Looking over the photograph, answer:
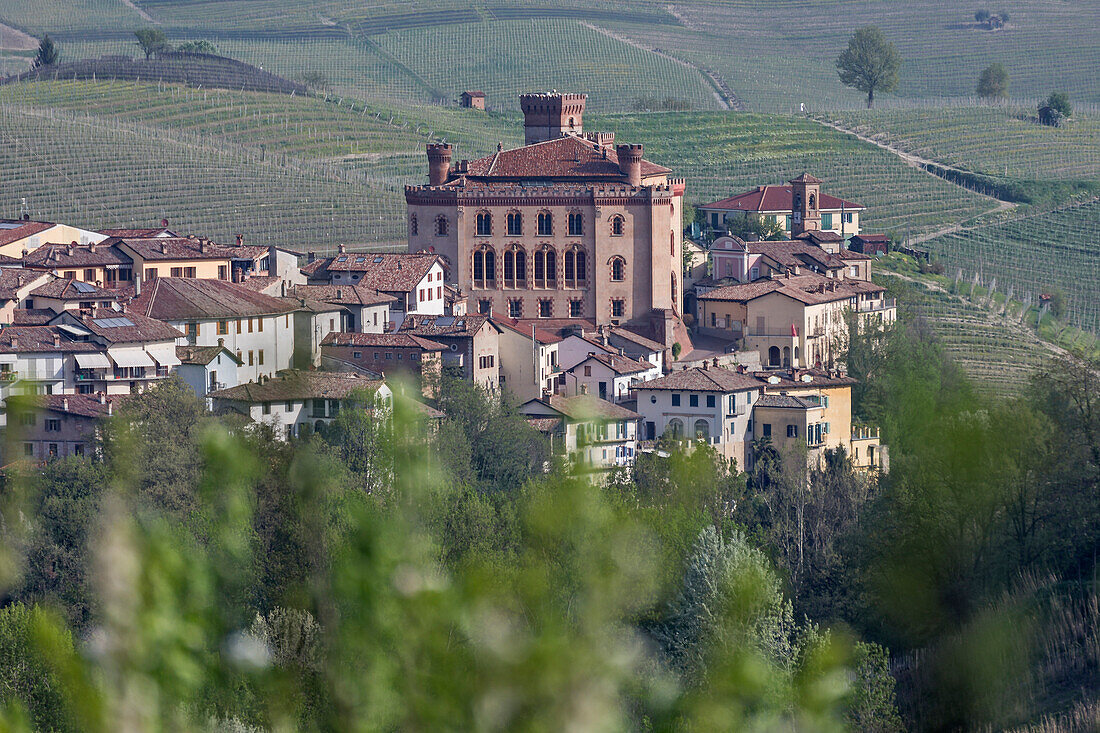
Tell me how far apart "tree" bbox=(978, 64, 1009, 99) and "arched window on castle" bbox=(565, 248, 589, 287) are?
7204 centimetres

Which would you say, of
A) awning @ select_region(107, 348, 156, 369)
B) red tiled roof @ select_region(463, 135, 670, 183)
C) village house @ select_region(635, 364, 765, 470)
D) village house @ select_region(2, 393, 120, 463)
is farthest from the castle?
village house @ select_region(2, 393, 120, 463)

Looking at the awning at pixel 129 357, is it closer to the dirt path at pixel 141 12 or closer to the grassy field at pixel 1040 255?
the grassy field at pixel 1040 255

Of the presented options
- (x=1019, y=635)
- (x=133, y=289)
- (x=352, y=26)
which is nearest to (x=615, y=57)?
(x=352, y=26)

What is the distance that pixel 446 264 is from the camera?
180ft

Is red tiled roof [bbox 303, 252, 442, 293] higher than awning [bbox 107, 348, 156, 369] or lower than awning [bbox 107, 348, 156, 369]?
higher

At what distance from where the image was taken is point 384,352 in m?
46.9

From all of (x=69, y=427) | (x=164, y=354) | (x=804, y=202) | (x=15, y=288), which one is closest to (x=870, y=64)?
(x=804, y=202)

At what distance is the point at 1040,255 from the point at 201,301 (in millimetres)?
42828

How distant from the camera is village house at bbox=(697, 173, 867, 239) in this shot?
7075 centimetres

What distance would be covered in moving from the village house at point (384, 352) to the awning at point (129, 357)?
455 centimetres

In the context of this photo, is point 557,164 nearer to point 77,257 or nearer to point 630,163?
point 630,163

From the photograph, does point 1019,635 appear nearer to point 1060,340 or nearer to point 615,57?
point 1060,340

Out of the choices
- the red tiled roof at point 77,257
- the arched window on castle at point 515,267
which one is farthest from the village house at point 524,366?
the red tiled roof at point 77,257

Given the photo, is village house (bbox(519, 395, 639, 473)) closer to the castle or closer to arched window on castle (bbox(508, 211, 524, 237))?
the castle
